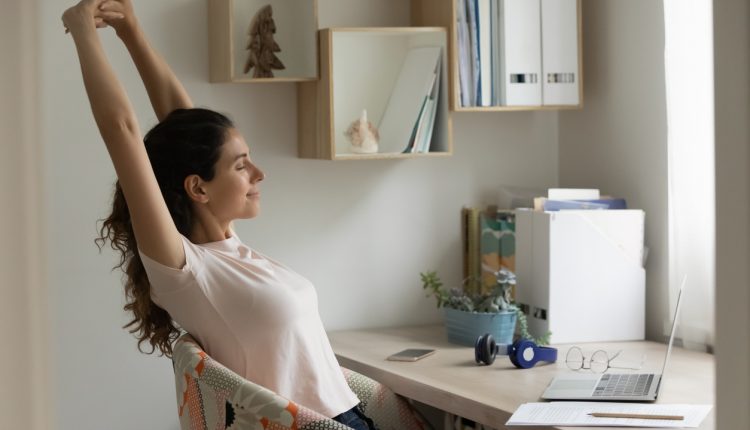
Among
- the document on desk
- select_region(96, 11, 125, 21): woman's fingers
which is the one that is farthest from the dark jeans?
select_region(96, 11, 125, 21): woman's fingers

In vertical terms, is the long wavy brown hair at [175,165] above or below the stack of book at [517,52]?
below

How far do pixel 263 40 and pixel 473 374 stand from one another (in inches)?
41.2

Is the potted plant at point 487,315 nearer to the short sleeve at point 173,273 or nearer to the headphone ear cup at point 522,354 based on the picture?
the headphone ear cup at point 522,354

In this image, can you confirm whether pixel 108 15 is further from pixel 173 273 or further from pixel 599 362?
pixel 599 362

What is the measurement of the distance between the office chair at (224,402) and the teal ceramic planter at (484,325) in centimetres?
87

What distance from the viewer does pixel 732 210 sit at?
1.24 m

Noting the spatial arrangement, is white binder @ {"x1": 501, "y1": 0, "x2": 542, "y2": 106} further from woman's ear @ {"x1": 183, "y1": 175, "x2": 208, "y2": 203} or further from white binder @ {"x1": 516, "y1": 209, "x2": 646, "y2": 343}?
woman's ear @ {"x1": 183, "y1": 175, "x2": 208, "y2": 203}

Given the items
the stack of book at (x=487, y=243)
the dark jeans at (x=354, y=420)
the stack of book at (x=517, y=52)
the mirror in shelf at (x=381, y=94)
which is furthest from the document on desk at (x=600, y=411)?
the stack of book at (x=517, y=52)

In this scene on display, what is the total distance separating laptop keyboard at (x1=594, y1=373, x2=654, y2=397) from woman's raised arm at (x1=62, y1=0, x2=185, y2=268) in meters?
0.90

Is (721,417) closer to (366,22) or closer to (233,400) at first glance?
(233,400)

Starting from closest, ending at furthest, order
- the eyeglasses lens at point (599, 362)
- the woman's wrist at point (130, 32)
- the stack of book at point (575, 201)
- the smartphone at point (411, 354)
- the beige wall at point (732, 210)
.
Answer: the beige wall at point (732, 210) < the woman's wrist at point (130, 32) < the eyeglasses lens at point (599, 362) < the smartphone at point (411, 354) < the stack of book at point (575, 201)

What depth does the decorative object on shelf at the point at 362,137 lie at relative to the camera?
287 cm

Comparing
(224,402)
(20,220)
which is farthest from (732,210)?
(20,220)

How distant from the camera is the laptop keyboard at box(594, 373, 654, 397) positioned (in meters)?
2.17
